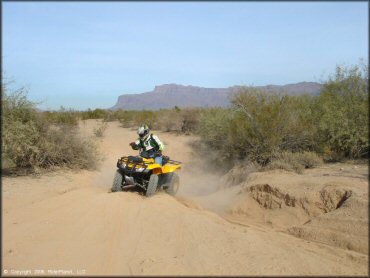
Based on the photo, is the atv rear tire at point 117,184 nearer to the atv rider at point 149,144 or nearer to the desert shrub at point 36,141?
the atv rider at point 149,144

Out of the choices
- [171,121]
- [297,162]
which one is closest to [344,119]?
[297,162]

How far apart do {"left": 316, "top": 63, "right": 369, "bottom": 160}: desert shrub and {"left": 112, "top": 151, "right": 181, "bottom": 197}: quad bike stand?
4.37 m

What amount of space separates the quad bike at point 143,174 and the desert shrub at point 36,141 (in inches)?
140

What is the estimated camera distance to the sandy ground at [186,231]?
4.96 metres

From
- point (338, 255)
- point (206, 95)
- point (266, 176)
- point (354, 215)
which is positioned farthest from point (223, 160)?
point (206, 95)

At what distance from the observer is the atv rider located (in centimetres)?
1063

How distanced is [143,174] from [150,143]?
104cm

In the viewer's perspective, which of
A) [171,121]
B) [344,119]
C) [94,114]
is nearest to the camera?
[344,119]

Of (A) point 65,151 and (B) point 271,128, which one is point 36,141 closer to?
(A) point 65,151

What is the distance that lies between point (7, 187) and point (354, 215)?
8633mm

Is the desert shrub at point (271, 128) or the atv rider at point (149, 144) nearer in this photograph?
the atv rider at point (149, 144)

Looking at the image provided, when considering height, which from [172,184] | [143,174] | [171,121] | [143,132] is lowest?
[172,184]

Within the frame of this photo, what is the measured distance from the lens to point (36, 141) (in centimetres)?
1348

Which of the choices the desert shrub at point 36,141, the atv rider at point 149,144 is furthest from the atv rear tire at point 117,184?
the desert shrub at point 36,141
